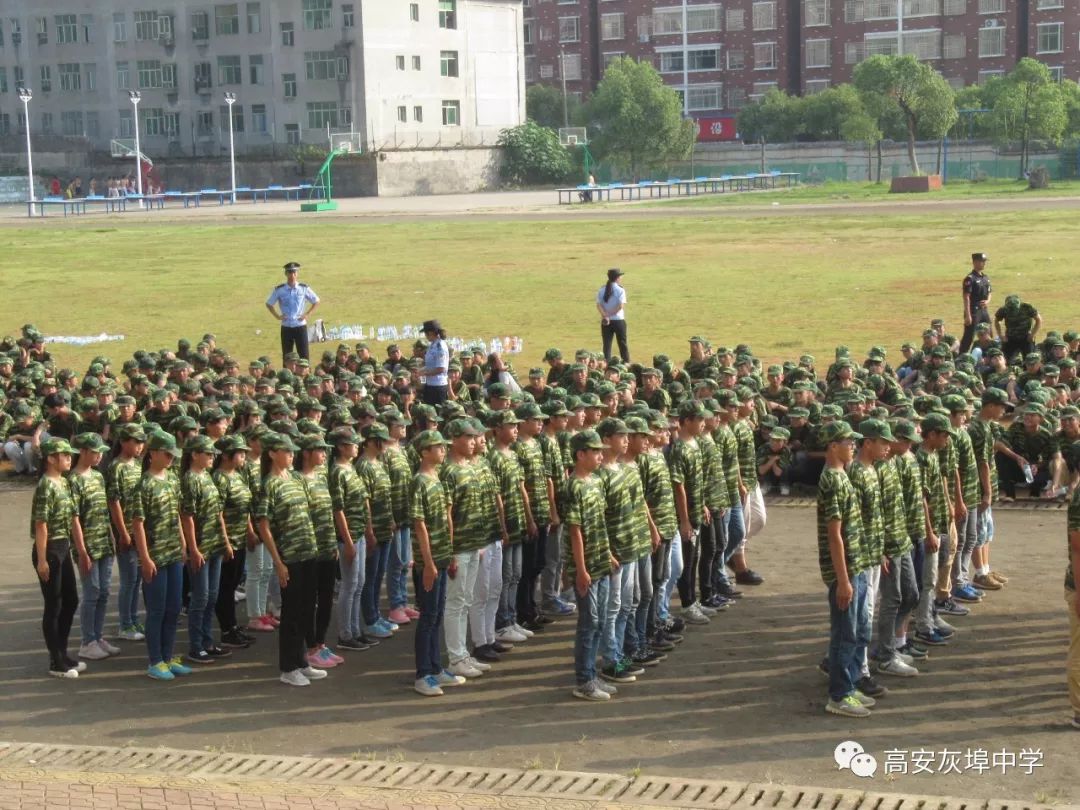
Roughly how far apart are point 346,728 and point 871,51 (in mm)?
99079

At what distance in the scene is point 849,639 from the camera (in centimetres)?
1042

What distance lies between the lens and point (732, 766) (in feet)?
31.4

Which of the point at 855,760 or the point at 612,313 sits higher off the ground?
the point at 612,313

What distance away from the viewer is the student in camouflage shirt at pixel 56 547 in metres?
11.4

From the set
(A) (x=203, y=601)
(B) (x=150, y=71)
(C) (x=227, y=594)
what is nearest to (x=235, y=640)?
(C) (x=227, y=594)

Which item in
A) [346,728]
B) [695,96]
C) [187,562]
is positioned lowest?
[346,728]

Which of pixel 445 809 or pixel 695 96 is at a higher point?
pixel 695 96

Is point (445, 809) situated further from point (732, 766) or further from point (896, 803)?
point (896, 803)

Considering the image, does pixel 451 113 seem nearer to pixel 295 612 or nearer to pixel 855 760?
pixel 295 612

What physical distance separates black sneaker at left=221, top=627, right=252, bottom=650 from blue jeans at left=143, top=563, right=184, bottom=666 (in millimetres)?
848

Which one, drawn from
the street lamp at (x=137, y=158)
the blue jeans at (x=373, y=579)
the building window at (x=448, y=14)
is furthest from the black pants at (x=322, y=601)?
the building window at (x=448, y=14)

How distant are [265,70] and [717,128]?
32.6m

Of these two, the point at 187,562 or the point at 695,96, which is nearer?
the point at 187,562

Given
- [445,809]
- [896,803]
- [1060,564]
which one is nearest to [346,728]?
[445,809]
